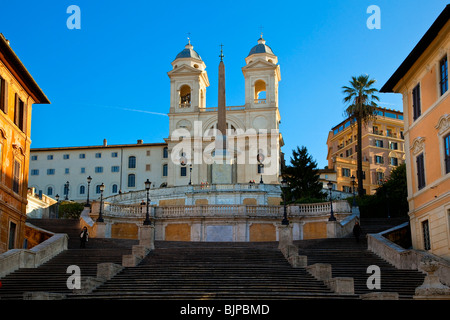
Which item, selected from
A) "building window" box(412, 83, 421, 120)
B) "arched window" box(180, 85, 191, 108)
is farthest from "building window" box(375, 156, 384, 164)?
"building window" box(412, 83, 421, 120)

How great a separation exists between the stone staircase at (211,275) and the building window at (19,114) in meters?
7.85

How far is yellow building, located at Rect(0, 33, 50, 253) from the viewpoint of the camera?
33.1m

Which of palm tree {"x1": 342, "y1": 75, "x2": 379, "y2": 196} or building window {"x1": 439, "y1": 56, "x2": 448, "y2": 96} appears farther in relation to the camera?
palm tree {"x1": 342, "y1": 75, "x2": 379, "y2": 196}

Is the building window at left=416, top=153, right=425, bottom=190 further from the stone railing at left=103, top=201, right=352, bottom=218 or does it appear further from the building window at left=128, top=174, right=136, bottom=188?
the building window at left=128, top=174, right=136, bottom=188

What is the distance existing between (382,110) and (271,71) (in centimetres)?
2402

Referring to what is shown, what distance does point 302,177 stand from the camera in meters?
64.2

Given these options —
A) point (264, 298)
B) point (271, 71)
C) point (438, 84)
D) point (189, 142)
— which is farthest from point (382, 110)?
point (264, 298)

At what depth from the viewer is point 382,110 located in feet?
370

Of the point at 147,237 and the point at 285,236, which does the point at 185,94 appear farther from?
the point at 285,236

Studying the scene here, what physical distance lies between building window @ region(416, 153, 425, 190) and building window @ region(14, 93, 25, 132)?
21638 millimetres

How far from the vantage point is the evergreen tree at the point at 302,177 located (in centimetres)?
6288

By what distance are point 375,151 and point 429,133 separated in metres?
79.4
